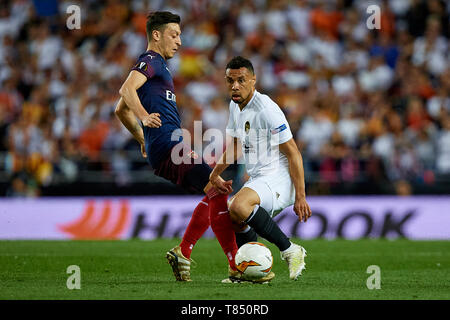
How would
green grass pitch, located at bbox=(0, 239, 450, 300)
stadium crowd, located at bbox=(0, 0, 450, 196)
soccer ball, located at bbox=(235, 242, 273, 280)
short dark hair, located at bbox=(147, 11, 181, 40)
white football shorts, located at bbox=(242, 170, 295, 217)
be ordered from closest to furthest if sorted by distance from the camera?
green grass pitch, located at bbox=(0, 239, 450, 300) → soccer ball, located at bbox=(235, 242, 273, 280) → white football shorts, located at bbox=(242, 170, 295, 217) → short dark hair, located at bbox=(147, 11, 181, 40) → stadium crowd, located at bbox=(0, 0, 450, 196)

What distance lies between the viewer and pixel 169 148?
7.72 meters

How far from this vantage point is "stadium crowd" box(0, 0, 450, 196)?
15492 millimetres

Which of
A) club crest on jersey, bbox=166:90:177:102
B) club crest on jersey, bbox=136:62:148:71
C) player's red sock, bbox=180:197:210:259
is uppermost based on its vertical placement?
club crest on jersey, bbox=136:62:148:71

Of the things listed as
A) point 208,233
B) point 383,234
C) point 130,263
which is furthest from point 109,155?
point 130,263

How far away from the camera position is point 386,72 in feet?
57.7

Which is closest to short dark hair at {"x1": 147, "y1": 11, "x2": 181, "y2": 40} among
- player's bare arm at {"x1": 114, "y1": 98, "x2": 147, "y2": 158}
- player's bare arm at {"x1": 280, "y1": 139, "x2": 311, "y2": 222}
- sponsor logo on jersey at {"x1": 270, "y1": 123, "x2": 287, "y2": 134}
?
player's bare arm at {"x1": 114, "y1": 98, "x2": 147, "y2": 158}

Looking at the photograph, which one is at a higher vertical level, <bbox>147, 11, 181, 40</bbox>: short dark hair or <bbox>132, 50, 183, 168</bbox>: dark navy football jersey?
<bbox>147, 11, 181, 40</bbox>: short dark hair

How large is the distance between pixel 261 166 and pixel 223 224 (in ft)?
2.21

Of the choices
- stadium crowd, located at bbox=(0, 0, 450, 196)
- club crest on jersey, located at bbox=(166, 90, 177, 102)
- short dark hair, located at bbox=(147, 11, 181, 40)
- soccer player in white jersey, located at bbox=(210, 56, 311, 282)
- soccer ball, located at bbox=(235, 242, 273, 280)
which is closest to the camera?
soccer ball, located at bbox=(235, 242, 273, 280)

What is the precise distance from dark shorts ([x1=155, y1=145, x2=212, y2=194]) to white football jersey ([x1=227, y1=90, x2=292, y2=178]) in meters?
0.45

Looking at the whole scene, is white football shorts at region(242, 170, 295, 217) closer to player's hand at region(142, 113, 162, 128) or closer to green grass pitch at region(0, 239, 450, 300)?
green grass pitch at region(0, 239, 450, 300)

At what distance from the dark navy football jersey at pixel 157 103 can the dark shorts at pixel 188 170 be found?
9cm
